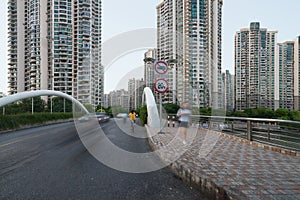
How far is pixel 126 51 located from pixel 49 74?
73875mm

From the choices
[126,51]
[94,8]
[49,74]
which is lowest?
[126,51]

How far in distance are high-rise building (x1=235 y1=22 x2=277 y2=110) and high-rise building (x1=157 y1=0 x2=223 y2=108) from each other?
1827 centimetres

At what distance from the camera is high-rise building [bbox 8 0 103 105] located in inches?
2842

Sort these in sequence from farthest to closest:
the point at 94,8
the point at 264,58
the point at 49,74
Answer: the point at 94,8
the point at 49,74
the point at 264,58

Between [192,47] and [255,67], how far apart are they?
151 ft

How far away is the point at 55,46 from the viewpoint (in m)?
73.2

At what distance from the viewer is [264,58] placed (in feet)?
225

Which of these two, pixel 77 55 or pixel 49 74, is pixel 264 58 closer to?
pixel 77 55

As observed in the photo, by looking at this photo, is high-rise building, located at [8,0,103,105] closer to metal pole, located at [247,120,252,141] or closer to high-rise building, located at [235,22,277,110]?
high-rise building, located at [235,22,277,110]

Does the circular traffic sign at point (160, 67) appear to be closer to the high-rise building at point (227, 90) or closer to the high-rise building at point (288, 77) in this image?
the high-rise building at point (227, 90)

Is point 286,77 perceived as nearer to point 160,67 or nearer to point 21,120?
point 160,67

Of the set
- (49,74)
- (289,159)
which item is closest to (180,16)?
(289,159)

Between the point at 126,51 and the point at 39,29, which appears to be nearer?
the point at 126,51

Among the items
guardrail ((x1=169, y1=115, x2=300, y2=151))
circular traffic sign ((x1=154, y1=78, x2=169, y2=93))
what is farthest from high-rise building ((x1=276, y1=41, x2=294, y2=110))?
circular traffic sign ((x1=154, y1=78, x2=169, y2=93))
